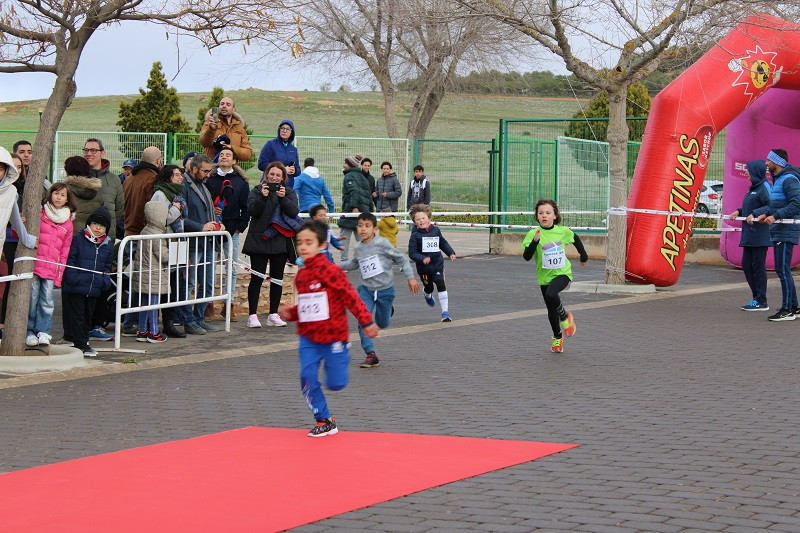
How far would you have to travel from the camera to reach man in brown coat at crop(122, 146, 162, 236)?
12609 millimetres

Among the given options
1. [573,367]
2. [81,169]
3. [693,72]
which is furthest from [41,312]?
[693,72]

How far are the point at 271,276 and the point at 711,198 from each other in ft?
60.7

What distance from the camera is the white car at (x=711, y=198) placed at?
2753 centimetres

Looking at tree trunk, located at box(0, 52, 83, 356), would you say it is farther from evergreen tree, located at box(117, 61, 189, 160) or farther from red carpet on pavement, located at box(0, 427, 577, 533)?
evergreen tree, located at box(117, 61, 189, 160)

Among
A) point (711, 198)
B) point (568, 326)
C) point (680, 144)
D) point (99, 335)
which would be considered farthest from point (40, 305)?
point (711, 198)

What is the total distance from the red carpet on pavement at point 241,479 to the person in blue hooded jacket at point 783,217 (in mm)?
8102

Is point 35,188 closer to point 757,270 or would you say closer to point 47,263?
point 47,263

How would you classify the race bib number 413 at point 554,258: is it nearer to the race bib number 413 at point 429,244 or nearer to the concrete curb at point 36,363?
the race bib number 413 at point 429,244

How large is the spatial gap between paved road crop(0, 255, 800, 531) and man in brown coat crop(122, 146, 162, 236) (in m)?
1.35

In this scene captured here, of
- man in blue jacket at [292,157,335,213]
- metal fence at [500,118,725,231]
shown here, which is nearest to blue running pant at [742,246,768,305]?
man in blue jacket at [292,157,335,213]

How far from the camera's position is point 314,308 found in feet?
26.6

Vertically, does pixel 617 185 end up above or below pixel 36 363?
above

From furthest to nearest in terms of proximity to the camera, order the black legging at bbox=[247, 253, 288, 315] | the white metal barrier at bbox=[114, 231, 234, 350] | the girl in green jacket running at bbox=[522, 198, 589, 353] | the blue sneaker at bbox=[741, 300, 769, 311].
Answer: the blue sneaker at bbox=[741, 300, 769, 311]
the black legging at bbox=[247, 253, 288, 315]
the girl in green jacket running at bbox=[522, 198, 589, 353]
the white metal barrier at bbox=[114, 231, 234, 350]

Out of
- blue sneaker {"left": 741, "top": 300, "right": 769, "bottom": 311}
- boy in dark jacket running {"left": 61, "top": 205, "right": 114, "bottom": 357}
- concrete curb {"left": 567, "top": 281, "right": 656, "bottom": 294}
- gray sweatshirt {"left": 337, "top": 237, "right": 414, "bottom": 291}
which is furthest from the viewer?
concrete curb {"left": 567, "top": 281, "right": 656, "bottom": 294}
